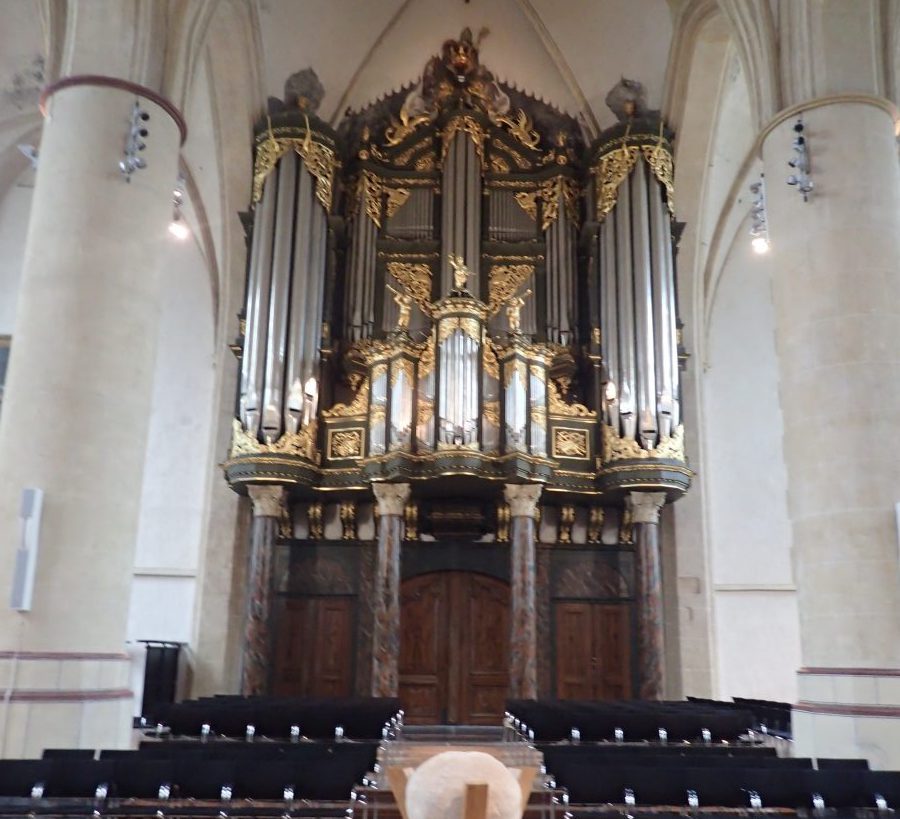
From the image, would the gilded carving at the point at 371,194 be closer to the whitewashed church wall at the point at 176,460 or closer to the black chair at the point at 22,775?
the whitewashed church wall at the point at 176,460

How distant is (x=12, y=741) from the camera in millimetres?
8289

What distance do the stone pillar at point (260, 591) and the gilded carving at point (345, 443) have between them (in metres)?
0.98

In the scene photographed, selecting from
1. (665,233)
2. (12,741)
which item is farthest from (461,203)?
(12,741)

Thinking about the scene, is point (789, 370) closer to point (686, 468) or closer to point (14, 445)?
point (686, 468)

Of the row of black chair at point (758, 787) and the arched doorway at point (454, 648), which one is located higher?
the arched doorway at point (454, 648)

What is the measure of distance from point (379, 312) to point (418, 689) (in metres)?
6.17

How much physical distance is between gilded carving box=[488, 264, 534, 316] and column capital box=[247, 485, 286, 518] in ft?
15.5

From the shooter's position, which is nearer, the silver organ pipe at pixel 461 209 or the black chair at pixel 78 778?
the black chair at pixel 78 778

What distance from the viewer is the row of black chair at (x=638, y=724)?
962cm

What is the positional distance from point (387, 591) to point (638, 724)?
4.96 metres

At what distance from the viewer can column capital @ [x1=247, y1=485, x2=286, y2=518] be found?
46.5 ft

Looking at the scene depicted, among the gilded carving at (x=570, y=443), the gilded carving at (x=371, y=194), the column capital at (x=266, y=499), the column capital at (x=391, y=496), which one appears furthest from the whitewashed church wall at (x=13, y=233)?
the gilded carving at (x=570, y=443)

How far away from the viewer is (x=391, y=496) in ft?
45.6

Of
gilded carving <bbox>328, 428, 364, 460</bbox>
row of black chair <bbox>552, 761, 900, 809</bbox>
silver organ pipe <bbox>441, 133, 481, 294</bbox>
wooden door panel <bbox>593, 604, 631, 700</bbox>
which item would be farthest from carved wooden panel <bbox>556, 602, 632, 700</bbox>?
row of black chair <bbox>552, 761, 900, 809</bbox>
